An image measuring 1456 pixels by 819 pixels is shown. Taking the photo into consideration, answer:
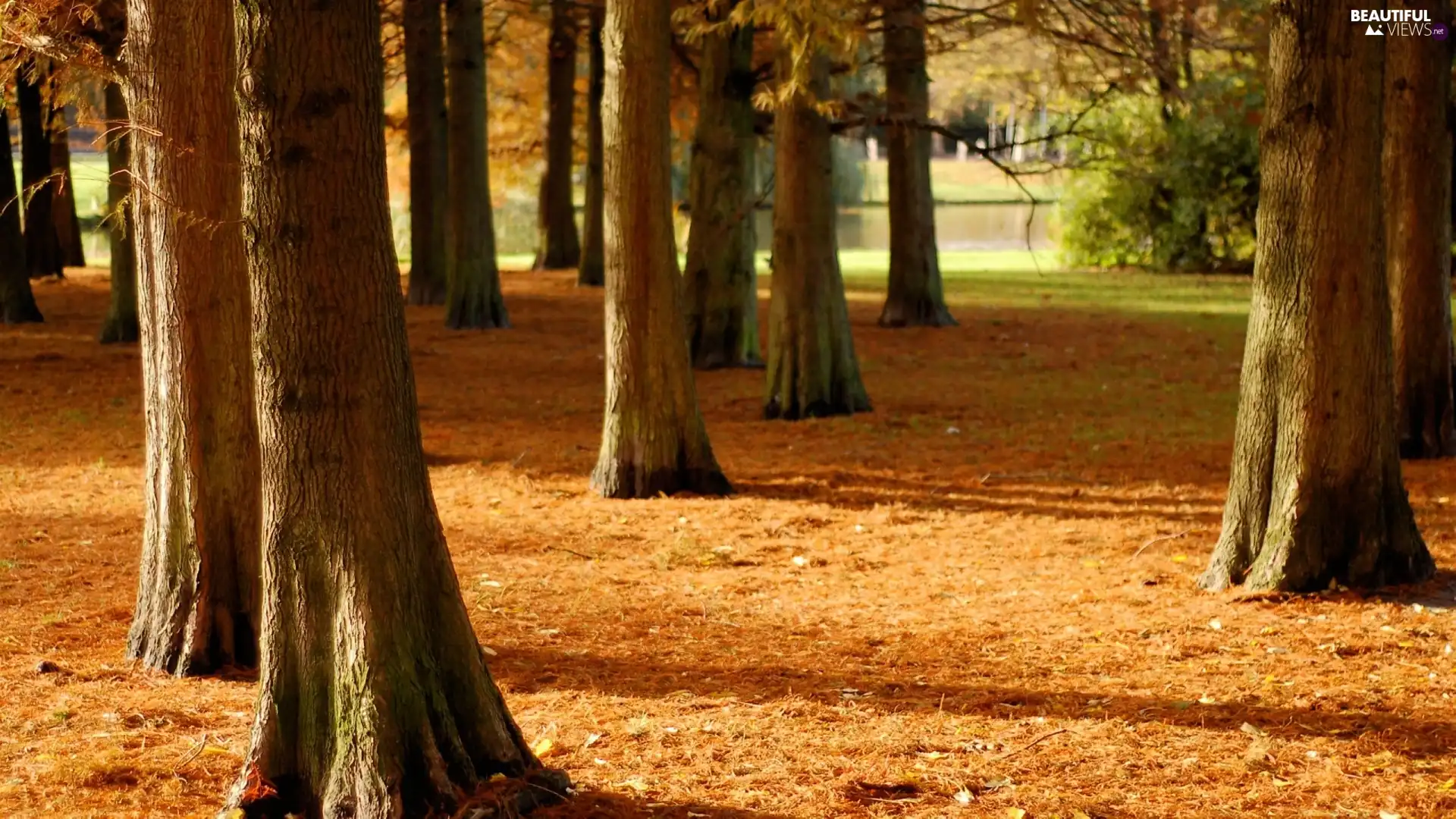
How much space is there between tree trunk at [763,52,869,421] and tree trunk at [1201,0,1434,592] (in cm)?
586

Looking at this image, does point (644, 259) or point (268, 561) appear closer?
point (268, 561)

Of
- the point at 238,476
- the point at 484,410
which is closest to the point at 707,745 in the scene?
the point at 238,476

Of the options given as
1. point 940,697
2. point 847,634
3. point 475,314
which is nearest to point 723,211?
point 475,314

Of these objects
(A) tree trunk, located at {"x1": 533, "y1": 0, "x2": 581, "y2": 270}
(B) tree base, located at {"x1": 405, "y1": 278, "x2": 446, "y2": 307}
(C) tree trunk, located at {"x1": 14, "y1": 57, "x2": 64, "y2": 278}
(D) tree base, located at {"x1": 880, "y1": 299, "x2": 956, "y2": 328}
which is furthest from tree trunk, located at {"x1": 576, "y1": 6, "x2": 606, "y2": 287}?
(C) tree trunk, located at {"x1": 14, "y1": 57, "x2": 64, "y2": 278}

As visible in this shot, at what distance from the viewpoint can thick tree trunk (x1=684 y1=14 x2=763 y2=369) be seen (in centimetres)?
1519

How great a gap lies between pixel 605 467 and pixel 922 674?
4355mm

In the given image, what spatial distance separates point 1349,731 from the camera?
17.7 ft

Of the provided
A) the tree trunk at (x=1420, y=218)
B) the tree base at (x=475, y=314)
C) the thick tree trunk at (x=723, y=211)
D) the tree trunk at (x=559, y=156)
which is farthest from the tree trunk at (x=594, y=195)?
the tree trunk at (x=1420, y=218)

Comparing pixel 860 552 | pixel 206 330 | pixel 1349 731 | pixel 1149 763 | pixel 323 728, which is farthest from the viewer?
pixel 860 552

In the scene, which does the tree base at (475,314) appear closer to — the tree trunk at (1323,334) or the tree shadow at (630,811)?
the tree trunk at (1323,334)

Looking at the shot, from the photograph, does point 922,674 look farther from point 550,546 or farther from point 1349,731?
point 550,546

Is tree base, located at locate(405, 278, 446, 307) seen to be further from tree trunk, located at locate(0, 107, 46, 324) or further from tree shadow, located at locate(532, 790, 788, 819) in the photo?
tree shadow, located at locate(532, 790, 788, 819)

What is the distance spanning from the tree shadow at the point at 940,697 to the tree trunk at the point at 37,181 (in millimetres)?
14212

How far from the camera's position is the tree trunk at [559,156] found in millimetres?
25125
